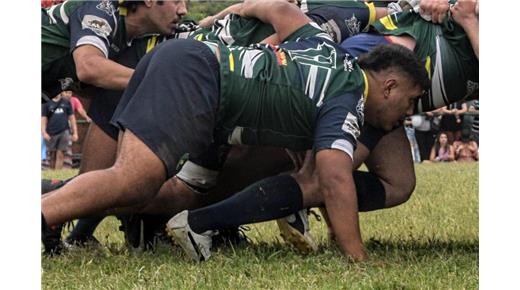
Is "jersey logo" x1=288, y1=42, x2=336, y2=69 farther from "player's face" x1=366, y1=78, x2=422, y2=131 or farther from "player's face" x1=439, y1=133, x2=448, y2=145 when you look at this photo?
"player's face" x1=439, y1=133, x2=448, y2=145

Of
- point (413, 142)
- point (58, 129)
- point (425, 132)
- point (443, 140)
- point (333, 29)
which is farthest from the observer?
point (425, 132)

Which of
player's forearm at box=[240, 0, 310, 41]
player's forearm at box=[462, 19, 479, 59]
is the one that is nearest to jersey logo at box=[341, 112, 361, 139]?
player's forearm at box=[240, 0, 310, 41]

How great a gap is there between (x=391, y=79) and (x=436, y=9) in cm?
54

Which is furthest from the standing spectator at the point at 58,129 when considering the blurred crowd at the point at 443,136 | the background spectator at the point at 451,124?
the background spectator at the point at 451,124

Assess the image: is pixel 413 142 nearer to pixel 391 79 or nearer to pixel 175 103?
pixel 391 79

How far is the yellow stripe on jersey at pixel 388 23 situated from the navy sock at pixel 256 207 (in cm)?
89

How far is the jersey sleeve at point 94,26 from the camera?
4.93 m

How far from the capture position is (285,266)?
14.3 feet

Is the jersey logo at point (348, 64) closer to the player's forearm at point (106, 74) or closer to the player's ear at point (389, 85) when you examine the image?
the player's ear at point (389, 85)

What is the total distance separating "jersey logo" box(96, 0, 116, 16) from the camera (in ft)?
16.4

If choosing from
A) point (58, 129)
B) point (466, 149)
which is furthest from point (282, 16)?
point (466, 149)

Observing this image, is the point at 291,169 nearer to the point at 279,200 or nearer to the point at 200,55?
the point at 279,200

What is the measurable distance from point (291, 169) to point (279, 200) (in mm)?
679
